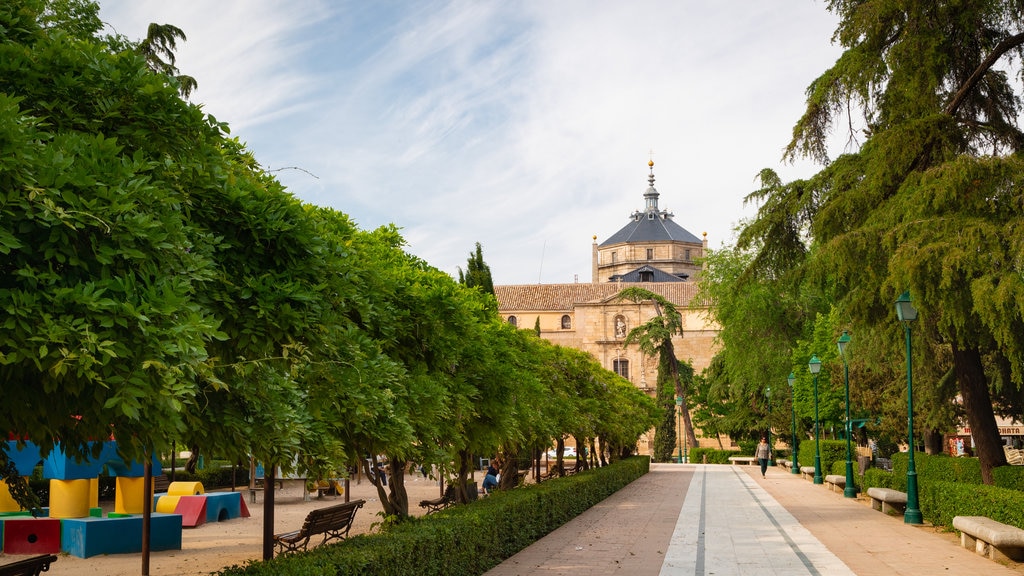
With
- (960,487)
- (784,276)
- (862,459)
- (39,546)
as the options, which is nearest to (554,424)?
(784,276)

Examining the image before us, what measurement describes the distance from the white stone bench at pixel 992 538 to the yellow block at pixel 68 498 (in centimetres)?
1289

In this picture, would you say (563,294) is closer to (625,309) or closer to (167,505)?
(625,309)

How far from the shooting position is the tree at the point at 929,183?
46.2ft

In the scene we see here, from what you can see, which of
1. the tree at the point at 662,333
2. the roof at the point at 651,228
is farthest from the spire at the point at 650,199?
the tree at the point at 662,333

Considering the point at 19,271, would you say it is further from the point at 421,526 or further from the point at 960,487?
the point at 960,487

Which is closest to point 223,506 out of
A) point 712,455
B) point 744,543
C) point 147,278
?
point 744,543

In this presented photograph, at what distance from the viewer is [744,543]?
1384 cm

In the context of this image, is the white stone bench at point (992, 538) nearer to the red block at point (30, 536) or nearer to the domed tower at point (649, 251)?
the red block at point (30, 536)

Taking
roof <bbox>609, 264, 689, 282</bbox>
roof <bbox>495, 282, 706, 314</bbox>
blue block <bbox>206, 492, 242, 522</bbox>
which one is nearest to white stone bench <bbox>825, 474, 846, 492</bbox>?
blue block <bbox>206, 492, 242, 522</bbox>

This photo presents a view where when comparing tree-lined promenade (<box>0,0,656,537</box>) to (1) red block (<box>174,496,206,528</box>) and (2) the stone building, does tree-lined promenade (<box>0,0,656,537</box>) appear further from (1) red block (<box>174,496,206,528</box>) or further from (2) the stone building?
(2) the stone building

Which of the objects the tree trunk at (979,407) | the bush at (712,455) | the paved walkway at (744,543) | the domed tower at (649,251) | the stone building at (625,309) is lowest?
the bush at (712,455)

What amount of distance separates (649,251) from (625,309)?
2456 cm

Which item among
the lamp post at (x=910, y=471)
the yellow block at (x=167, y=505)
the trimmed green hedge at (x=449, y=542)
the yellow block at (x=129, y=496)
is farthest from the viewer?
the yellow block at (x=167, y=505)

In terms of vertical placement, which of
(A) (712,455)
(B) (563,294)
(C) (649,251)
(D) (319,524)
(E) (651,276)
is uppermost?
(C) (649,251)
